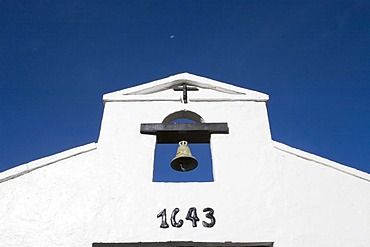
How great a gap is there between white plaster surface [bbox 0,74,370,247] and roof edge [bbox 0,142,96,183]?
1cm

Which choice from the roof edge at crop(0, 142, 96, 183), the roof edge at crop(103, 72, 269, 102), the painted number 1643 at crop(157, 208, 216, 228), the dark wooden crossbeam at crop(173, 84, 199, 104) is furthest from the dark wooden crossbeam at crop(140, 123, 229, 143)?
the painted number 1643 at crop(157, 208, 216, 228)

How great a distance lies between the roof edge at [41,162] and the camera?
5168 millimetres

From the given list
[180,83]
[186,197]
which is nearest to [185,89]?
[180,83]

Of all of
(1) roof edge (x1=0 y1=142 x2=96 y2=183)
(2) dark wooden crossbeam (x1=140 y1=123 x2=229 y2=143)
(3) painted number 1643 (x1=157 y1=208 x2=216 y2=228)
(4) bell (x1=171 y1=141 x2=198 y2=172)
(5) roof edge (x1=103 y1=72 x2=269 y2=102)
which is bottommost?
(3) painted number 1643 (x1=157 y1=208 x2=216 y2=228)

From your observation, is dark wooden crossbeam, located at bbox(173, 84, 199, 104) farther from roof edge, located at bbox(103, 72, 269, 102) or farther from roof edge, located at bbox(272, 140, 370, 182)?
roof edge, located at bbox(272, 140, 370, 182)

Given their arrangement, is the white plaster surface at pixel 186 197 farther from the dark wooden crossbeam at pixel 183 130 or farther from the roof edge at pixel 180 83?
the roof edge at pixel 180 83

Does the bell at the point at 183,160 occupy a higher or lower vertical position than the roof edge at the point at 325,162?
higher

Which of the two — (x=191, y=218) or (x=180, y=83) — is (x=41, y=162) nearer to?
(x=191, y=218)

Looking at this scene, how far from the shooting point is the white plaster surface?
15.6 ft

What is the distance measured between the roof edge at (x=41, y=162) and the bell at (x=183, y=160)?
1356 millimetres

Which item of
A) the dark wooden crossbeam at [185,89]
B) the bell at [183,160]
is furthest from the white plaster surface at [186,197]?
the dark wooden crossbeam at [185,89]

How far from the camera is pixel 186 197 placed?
5.06 meters

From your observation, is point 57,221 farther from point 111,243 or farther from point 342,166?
point 342,166

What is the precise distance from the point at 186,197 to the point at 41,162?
2.17 meters
